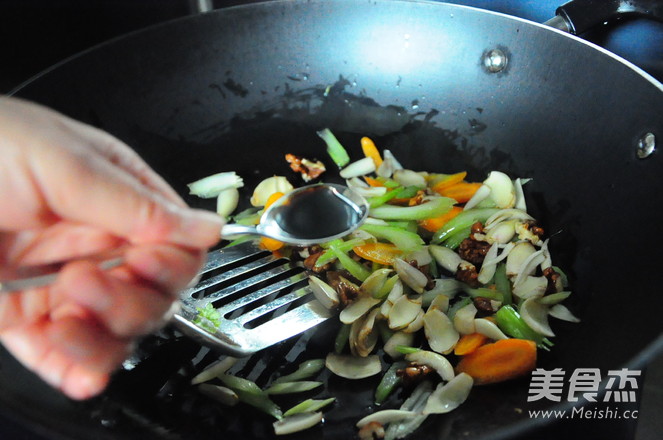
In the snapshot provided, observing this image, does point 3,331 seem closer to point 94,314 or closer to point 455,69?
point 94,314

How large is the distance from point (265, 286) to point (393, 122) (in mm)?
518

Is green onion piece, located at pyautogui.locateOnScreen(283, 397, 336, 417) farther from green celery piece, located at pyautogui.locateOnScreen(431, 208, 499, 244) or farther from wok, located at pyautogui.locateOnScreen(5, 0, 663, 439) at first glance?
green celery piece, located at pyautogui.locateOnScreen(431, 208, 499, 244)

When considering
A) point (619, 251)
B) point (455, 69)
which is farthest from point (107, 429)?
point (455, 69)

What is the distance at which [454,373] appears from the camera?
842mm

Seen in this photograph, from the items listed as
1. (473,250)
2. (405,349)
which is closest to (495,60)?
(473,250)

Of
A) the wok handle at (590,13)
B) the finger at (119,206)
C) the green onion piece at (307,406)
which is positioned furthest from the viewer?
the wok handle at (590,13)

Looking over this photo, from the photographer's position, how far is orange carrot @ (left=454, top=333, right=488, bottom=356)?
87cm

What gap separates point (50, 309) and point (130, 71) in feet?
2.40

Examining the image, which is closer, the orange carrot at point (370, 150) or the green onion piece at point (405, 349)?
the green onion piece at point (405, 349)

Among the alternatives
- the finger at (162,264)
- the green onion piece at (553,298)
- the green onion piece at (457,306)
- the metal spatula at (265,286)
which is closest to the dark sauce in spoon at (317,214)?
the metal spatula at (265,286)

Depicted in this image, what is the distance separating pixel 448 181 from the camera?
1.17m

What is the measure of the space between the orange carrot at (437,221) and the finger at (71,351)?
680mm

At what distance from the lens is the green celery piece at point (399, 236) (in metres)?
1.04

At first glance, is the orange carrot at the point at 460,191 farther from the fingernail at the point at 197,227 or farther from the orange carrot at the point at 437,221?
the fingernail at the point at 197,227
